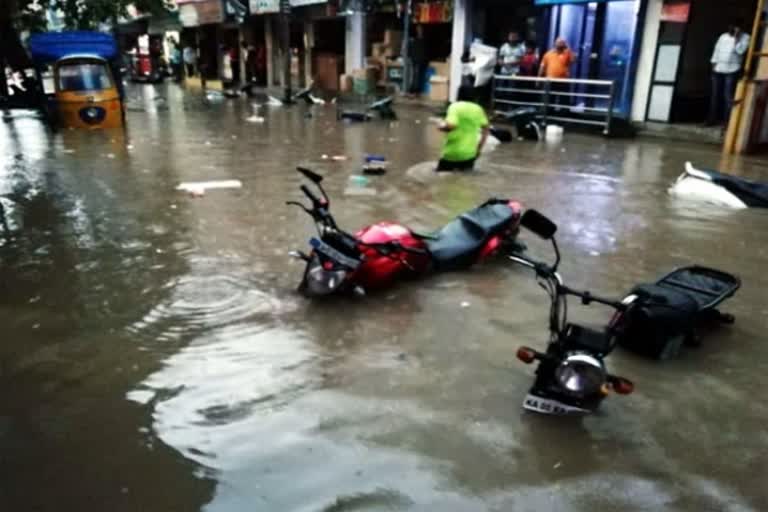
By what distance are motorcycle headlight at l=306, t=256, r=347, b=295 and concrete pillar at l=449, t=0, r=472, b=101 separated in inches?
578

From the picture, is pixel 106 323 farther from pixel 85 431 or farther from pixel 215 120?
pixel 215 120

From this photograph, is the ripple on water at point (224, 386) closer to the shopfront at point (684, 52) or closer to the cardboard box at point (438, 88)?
the shopfront at point (684, 52)

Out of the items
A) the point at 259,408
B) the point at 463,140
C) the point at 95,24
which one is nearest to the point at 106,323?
the point at 259,408

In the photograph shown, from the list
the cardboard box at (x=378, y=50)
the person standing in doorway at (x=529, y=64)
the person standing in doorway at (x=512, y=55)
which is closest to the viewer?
the person standing in doorway at (x=529, y=64)

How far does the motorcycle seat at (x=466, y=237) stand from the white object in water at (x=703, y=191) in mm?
3409

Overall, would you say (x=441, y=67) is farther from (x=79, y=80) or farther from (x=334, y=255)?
(x=334, y=255)

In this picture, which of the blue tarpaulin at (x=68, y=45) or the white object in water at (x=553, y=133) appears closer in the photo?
the white object in water at (x=553, y=133)

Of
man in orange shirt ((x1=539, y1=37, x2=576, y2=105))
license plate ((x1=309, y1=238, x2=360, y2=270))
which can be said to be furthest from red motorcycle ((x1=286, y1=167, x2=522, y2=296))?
man in orange shirt ((x1=539, y1=37, x2=576, y2=105))

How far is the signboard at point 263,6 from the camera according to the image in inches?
1048

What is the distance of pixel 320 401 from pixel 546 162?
8004mm

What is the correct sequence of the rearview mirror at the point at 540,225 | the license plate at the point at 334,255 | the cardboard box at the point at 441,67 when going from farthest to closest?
1. the cardboard box at the point at 441,67
2. the license plate at the point at 334,255
3. the rearview mirror at the point at 540,225

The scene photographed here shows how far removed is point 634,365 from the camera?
3816 millimetres

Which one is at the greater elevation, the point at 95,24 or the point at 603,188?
the point at 95,24

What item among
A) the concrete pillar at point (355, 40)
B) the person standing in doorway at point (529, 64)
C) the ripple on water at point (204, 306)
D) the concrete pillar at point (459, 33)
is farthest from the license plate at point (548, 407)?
the concrete pillar at point (355, 40)
